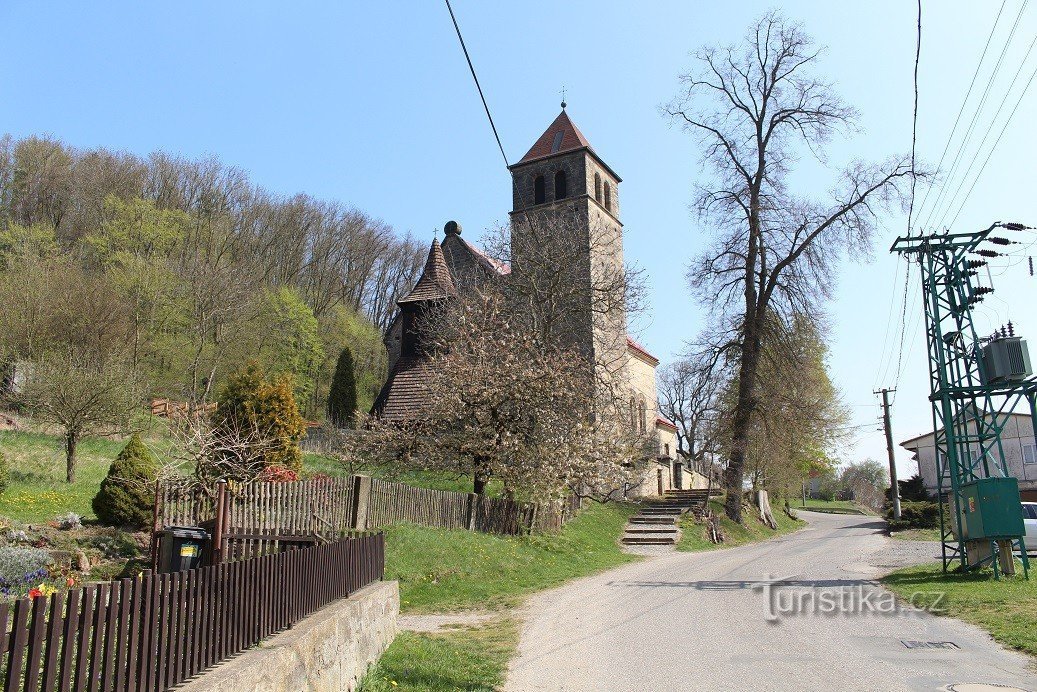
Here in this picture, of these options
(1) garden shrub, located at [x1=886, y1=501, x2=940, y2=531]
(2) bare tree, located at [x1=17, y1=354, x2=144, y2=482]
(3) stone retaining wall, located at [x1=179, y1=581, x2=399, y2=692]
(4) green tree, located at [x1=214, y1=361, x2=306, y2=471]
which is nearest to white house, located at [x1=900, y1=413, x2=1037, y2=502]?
(1) garden shrub, located at [x1=886, y1=501, x2=940, y2=531]

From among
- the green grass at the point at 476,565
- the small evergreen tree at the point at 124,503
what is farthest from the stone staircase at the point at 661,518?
the small evergreen tree at the point at 124,503

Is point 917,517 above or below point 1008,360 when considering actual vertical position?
below

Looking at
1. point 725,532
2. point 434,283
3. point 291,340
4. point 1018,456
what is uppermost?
point 434,283

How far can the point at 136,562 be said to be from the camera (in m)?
11.5

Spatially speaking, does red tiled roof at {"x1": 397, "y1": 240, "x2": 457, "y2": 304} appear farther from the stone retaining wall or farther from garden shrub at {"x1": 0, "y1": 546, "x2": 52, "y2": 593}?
the stone retaining wall

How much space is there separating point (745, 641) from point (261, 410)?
16295 millimetres

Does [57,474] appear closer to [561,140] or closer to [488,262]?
[488,262]

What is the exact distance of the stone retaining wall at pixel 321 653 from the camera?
4609 millimetres

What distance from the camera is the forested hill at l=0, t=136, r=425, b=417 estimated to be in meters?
27.2

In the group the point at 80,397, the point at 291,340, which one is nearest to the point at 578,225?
the point at 80,397

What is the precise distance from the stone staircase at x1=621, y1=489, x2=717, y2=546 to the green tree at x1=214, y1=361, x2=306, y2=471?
10.8m

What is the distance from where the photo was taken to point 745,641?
848cm

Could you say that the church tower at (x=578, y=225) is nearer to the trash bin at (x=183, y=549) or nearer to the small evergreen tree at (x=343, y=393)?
the small evergreen tree at (x=343, y=393)

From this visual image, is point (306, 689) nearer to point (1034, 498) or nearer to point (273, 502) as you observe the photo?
point (273, 502)
